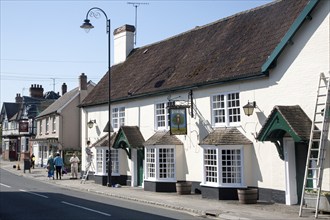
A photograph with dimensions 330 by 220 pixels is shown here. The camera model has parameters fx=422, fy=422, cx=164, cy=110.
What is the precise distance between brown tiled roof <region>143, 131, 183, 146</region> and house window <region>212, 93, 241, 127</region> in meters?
2.79

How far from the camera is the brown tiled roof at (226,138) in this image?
17.1 metres

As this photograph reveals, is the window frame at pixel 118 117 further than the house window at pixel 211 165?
Yes

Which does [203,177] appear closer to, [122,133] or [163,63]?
[122,133]

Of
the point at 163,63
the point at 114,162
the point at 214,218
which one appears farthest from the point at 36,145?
the point at 214,218

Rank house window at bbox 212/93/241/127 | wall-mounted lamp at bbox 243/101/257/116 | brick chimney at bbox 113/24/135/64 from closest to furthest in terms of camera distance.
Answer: wall-mounted lamp at bbox 243/101/257/116
house window at bbox 212/93/241/127
brick chimney at bbox 113/24/135/64

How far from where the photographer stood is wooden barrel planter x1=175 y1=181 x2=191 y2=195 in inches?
770

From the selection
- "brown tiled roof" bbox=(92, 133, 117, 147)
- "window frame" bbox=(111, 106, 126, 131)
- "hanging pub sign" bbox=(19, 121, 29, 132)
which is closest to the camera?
"brown tiled roof" bbox=(92, 133, 117, 147)

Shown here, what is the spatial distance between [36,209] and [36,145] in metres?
34.3

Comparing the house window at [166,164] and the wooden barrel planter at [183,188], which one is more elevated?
the house window at [166,164]

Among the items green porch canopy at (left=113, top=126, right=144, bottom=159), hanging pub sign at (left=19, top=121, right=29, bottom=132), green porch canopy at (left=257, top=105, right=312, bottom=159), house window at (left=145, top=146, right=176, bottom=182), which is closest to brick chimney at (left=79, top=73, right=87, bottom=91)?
hanging pub sign at (left=19, top=121, right=29, bottom=132)

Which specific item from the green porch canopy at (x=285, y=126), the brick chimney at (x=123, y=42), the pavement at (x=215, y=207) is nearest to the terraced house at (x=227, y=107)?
the green porch canopy at (x=285, y=126)

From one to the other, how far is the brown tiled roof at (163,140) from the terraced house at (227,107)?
5 centimetres

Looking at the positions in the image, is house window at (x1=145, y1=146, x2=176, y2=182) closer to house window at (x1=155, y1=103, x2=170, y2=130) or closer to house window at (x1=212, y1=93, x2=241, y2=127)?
house window at (x1=155, y1=103, x2=170, y2=130)

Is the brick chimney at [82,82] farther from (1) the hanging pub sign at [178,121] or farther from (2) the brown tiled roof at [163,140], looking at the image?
(1) the hanging pub sign at [178,121]
